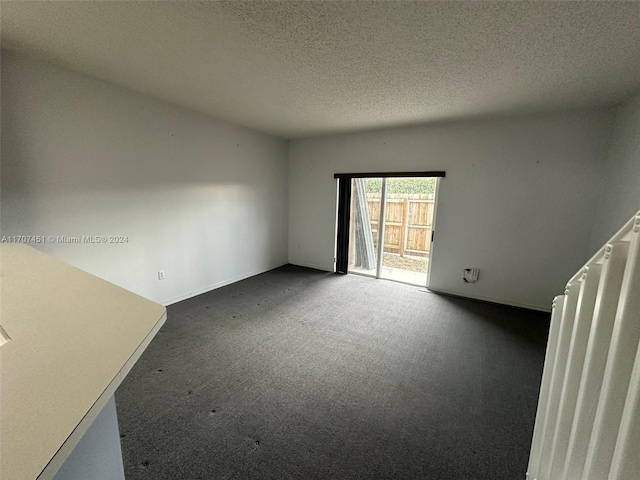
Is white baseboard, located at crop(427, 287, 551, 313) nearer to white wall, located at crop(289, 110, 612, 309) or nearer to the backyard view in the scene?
white wall, located at crop(289, 110, 612, 309)

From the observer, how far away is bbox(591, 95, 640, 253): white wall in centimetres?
241

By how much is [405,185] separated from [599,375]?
3.88 metres

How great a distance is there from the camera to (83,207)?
255cm

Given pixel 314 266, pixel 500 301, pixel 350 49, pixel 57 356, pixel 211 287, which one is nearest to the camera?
pixel 57 356

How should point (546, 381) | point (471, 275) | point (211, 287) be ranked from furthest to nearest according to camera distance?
point (211, 287)
point (471, 275)
point (546, 381)

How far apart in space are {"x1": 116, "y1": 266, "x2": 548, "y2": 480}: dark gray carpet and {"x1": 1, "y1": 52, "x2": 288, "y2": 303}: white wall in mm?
792

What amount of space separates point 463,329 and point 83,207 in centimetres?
415

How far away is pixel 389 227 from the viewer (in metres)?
4.73

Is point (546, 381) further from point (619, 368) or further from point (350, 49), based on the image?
point (350, 49)

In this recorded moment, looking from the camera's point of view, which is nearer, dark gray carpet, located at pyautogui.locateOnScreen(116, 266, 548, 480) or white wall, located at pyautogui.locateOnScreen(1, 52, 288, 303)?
dark gray carpet, located at pyautogui.locateOnScreen(116, 266, 548, 480)

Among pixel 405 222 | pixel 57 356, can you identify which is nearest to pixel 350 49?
pixel 57 356

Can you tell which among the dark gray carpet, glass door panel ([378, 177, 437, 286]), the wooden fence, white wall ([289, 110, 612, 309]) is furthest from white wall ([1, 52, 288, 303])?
glass door panel ([378, 177, 437, 286])

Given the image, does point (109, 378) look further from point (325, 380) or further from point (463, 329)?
point (463, 329)

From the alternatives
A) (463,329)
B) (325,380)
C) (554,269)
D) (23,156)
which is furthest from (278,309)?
(554,269)
